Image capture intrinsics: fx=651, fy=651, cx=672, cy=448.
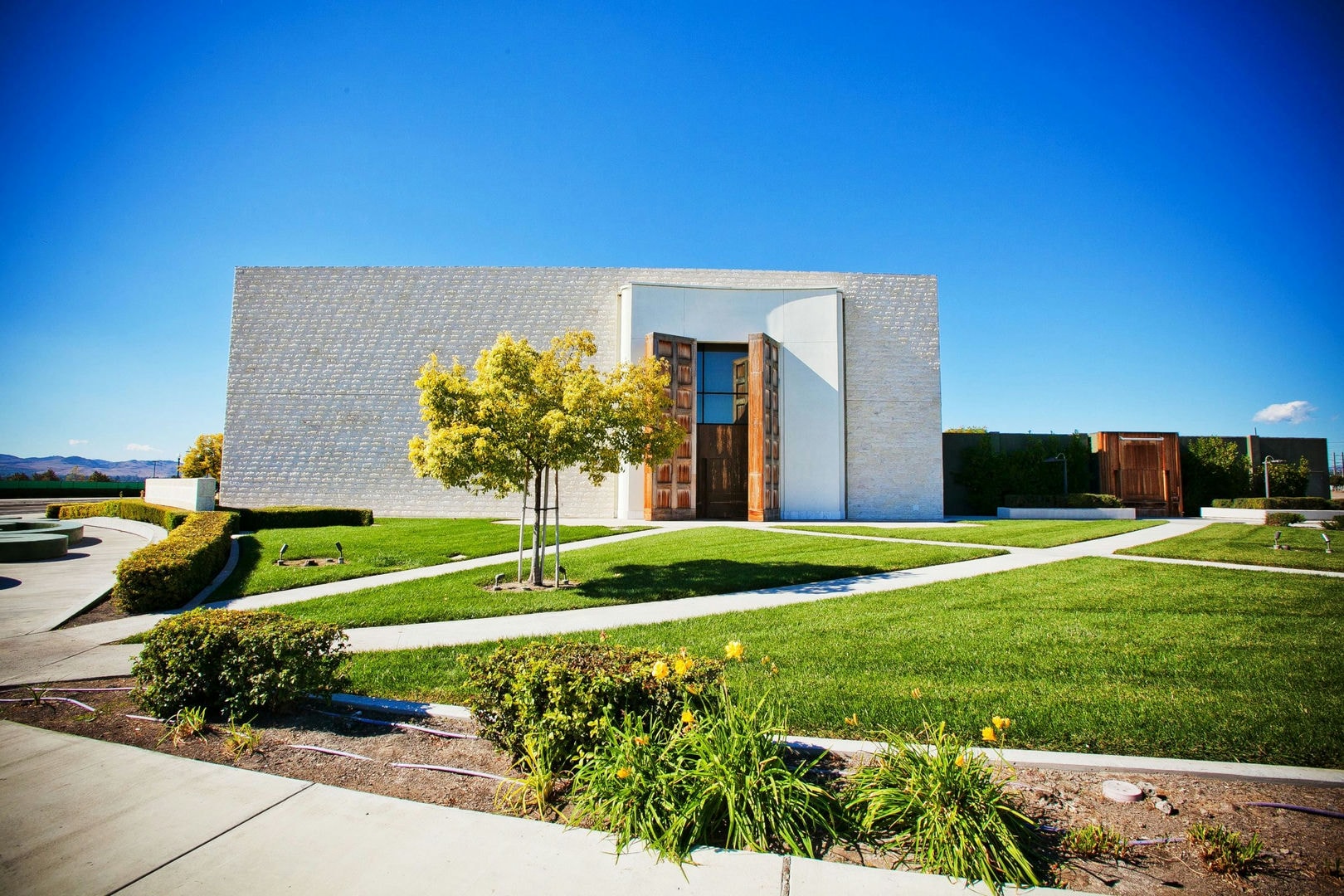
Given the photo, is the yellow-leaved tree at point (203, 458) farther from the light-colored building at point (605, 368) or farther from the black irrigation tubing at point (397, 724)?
the black irrigation tubing at point (397, 724)

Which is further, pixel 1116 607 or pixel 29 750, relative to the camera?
pixel 1116 607

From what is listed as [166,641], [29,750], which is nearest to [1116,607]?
[166,641]

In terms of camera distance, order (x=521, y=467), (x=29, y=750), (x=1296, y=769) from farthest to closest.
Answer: (x=521, y=467), (x=29, y=750), (x=1296, y=769)

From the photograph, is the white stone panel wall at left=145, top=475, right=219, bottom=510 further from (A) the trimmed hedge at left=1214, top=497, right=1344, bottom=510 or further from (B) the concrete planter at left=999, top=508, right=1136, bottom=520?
(A) the trimmed hedge at left=1214, top=497, right=1344, bottom=510

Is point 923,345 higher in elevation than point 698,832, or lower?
higher

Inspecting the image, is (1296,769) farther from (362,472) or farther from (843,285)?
(362,472)

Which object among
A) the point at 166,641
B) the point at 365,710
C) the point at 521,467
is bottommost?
the point at 365,710

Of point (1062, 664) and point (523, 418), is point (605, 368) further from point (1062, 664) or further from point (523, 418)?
point (1062, 664)

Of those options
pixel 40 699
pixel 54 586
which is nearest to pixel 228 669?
pixel 40 699

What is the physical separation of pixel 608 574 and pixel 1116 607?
705cm

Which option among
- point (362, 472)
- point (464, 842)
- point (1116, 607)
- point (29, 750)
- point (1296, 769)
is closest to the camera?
point (464, 842)

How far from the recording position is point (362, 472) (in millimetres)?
24828

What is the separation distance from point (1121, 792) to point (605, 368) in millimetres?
22172

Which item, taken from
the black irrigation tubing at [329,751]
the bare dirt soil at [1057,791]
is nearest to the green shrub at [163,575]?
the bare dirt soil at [1057,791]
